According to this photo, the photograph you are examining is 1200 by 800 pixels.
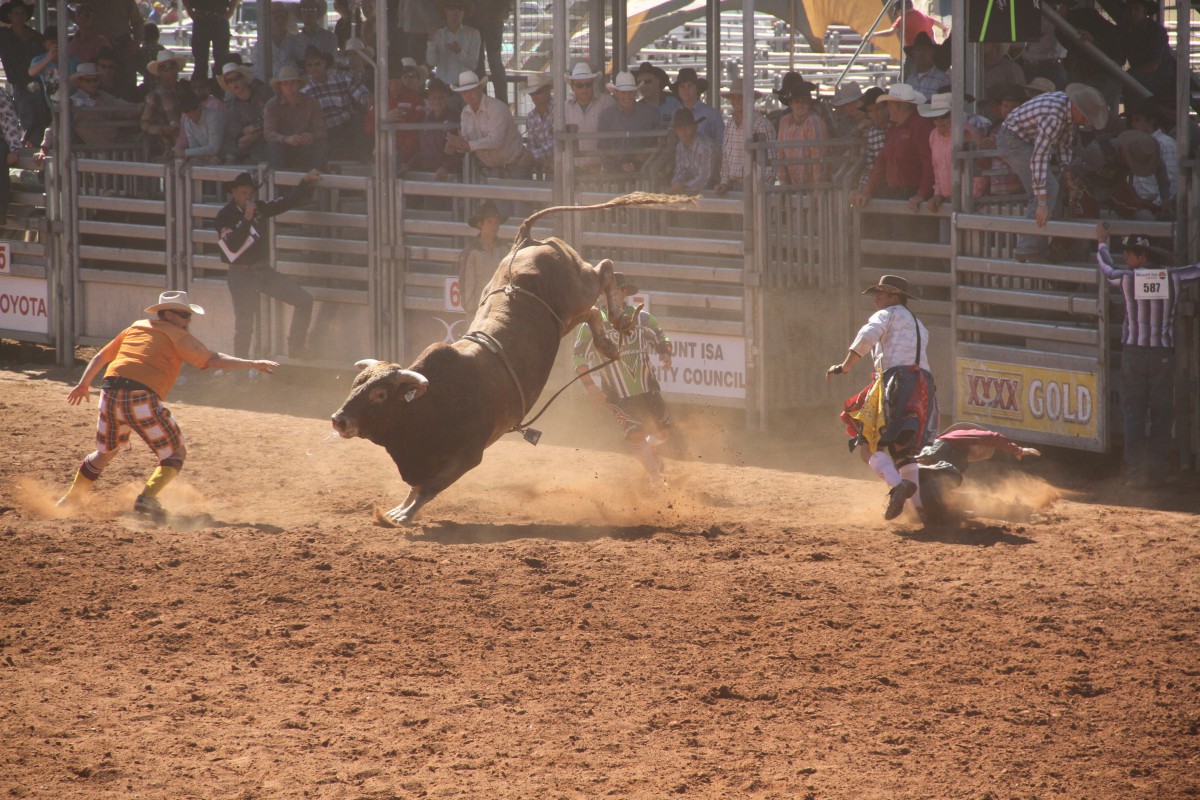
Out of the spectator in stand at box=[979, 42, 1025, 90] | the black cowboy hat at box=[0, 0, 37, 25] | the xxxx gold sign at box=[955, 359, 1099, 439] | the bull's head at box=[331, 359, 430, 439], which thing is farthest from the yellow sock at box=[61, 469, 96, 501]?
the black cowboy hat at box=[0, 0, 37, 25]

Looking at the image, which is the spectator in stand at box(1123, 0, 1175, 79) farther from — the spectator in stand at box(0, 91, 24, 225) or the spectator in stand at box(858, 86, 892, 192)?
the spectator in stand at box(0, 91, 24, 225)

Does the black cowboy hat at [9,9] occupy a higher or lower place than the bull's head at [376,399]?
higher

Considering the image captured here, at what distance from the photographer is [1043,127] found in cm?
1068

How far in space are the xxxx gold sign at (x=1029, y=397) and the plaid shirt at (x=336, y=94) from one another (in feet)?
25.7

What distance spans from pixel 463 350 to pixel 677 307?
4.43 metres

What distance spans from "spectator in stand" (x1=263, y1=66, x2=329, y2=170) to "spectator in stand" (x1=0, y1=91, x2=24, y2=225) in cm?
344

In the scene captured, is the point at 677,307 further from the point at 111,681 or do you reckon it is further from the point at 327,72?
the point at 111,681

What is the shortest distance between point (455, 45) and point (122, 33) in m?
4.77

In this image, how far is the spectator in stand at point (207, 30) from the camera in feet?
56.7

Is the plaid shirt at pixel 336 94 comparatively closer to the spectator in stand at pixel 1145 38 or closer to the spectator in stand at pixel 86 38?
the spectator in stand at pixel 86 38

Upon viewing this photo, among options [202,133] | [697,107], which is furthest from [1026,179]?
[202,133]

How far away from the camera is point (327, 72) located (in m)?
16.0

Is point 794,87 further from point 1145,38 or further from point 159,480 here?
point 159,480

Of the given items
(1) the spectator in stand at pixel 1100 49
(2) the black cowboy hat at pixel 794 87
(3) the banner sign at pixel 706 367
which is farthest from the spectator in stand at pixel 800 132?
(1) the spectator in stand at pixel 1100 49
